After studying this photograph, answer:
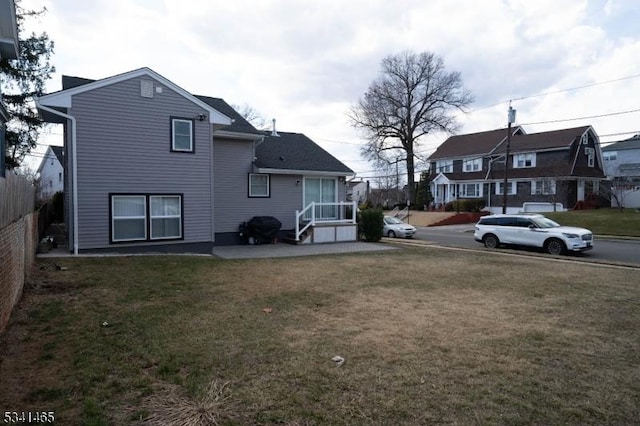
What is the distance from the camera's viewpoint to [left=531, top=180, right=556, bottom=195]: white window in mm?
38406

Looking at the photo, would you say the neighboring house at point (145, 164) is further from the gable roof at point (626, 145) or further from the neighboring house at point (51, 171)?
the gable roof at point (626, 145)

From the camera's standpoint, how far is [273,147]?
21.0 meters

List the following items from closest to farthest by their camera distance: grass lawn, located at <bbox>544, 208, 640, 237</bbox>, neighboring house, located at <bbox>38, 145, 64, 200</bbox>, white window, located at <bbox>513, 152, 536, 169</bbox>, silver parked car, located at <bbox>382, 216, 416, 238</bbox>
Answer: silver parked car, located at <bbox>382, 216, 416, 238</bbox> < grass lawn, located at <bbox>544, 208, 640, 237</bbox> < neighboring house, located at <bbox>38, 145, 64, 200</bbox> < white window, located at <bbox>513, 152, 536, 169</bbox>

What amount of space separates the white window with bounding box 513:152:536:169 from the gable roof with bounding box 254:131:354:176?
90.4 feet

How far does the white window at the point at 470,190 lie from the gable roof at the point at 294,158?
27781 mm

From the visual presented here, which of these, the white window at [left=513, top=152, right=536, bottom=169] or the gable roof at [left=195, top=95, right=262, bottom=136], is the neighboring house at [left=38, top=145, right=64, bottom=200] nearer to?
the gable roof at [left=195, top=95, right=262, bottom=136]

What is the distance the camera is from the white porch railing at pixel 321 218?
1896 centimetres

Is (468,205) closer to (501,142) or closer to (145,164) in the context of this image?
(501,142)

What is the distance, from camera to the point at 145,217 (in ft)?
46.8

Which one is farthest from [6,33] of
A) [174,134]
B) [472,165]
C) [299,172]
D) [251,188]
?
[472,165]

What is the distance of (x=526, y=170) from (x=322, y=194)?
28680 mm

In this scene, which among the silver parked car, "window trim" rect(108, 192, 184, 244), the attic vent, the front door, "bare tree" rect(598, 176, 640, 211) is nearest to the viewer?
"window trim" rect(108, 192, 184, 244)

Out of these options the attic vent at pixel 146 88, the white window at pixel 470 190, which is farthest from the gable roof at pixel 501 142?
the attic vent at pixel 146 88

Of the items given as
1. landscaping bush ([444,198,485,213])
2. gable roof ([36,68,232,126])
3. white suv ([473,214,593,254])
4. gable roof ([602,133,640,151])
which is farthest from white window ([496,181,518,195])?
gable roof ([36,68,232,126])
